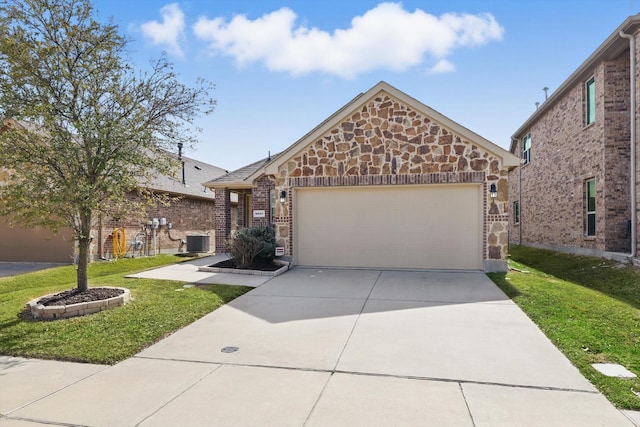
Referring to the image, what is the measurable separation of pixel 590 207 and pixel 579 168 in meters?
1.42

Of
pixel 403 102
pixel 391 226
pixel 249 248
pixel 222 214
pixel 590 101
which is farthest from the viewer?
pixel 222 214

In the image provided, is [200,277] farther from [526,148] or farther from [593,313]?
[526,148]

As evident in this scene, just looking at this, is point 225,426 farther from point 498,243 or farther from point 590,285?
point 590,285

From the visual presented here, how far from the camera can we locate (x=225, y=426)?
309cm

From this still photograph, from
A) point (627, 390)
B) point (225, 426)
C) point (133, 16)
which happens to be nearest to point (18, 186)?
point (133, 16)

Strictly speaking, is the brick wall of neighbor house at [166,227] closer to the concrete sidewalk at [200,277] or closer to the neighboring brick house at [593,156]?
the concrete sidewalk at [200,277]

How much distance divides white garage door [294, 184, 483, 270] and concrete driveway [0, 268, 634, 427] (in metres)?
4.06

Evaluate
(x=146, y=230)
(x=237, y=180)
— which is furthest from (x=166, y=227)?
(x=237, y=180)

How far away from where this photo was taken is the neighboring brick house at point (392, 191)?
10.4 m

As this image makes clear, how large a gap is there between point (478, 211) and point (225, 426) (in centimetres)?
914

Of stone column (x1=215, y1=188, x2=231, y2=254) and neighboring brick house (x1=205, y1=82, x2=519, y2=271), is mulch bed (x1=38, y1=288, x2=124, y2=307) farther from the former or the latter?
stone column (x1=215, y1=188, x2=231, y2=254)

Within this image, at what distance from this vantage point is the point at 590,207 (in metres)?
12.9

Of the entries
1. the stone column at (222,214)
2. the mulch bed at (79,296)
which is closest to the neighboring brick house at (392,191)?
the stone column at (222,214)

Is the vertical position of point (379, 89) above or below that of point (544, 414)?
above
